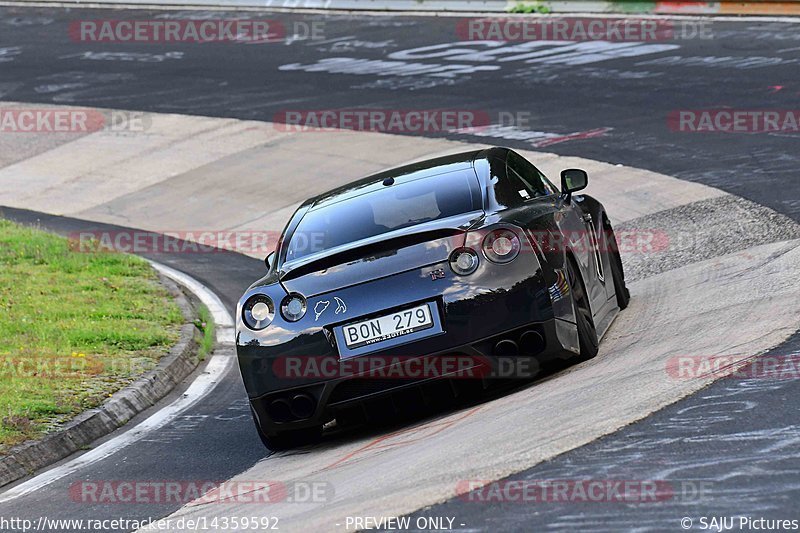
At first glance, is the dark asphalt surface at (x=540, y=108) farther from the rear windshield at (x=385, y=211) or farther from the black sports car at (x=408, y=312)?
the rear windshield at (x=385, y=211)

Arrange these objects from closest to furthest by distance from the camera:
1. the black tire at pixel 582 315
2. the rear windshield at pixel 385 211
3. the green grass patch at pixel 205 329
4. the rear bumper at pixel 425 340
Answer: the rear bumper at pixel 425 340 < the black tire at pixel 582 315 < the rear windshield at pixel 385 211 < the green grass patch at pixel 205 329

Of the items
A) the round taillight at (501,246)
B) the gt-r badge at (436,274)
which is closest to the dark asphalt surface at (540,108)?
the round taillight at (501,246)

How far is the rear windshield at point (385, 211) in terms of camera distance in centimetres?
737

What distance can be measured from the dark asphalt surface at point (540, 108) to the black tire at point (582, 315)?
103 cm

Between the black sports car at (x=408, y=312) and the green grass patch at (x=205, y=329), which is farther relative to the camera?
the green grass patch at (x=205, y=329)

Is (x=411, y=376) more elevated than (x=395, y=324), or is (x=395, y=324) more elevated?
(x=395, y=324)

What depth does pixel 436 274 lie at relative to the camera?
672 cm

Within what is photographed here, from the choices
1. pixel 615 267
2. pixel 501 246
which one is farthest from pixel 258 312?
pixel 615 267

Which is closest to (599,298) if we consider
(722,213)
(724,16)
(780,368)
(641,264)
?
(780,368)

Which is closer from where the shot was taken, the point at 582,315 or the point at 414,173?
the point at 582,315

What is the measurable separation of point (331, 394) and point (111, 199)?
1155 centimetres

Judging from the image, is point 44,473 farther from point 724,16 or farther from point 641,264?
point 724,16

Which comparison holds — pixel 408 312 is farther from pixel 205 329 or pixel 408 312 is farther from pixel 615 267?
pixel 205 329

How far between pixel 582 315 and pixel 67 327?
487 centimetres
